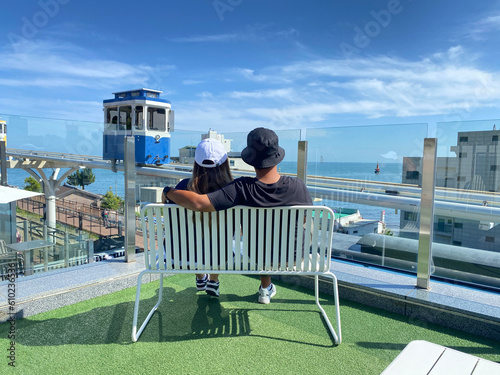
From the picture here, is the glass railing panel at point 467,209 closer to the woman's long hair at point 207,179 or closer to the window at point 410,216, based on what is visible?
the window at point 410,216

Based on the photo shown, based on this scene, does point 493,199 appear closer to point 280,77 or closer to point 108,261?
point 108,261

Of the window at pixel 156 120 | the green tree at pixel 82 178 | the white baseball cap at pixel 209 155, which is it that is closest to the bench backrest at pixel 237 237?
the white baseball cap at pixel 209 155

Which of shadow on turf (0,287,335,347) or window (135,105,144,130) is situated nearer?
shadow on turf (0,287,335,347)

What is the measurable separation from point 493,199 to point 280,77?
61890 millimetres

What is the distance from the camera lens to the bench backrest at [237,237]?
7.18 feet

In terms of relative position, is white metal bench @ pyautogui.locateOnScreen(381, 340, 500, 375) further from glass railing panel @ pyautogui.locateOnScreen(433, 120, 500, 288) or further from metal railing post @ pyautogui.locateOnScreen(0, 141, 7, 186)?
metal railing post @ pyautogui.locateOnScreen(0, 141, 7, 186)

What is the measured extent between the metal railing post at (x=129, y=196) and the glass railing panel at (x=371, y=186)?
1.71m

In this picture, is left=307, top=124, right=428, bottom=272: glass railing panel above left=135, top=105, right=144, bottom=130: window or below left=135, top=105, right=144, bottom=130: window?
below

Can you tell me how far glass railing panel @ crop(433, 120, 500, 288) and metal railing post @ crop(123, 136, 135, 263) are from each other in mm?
2525

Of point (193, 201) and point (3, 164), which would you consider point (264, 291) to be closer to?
point (193, 201)

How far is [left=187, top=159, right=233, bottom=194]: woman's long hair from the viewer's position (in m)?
2.51

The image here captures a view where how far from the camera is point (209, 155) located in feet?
8.07

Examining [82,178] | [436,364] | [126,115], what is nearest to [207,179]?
[436,364]

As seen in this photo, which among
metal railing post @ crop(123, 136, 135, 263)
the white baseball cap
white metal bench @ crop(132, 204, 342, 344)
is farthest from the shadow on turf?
the white baseball cap
